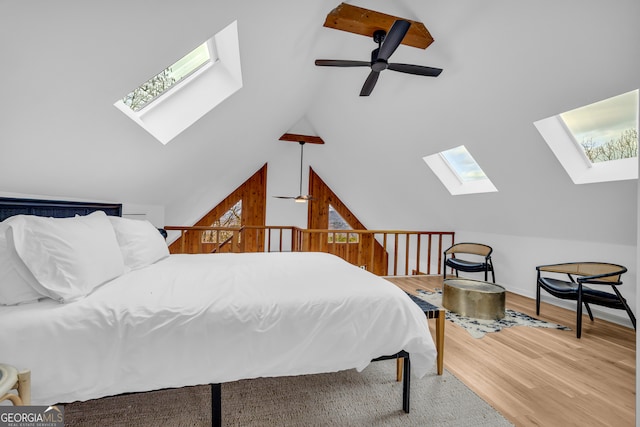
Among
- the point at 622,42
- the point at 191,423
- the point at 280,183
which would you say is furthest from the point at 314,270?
the point at 280,183

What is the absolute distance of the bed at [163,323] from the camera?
120 centimetres

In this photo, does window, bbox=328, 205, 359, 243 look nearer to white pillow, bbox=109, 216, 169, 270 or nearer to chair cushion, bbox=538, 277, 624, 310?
chair cushion, bbox=538, 277, 624, 310

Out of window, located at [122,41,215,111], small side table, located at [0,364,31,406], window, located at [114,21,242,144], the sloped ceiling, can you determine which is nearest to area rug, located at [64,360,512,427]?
small side table, located at [0,364,31,406]

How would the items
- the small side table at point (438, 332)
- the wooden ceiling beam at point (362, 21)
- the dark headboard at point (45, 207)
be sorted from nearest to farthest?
the dark headboard at point (45, 207)
the small side table at point (438, 332)
the wooden ceiling beam at point (362, 21)

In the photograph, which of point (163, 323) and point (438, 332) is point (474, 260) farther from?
point (163, 323)

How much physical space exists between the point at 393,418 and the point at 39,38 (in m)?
2.33

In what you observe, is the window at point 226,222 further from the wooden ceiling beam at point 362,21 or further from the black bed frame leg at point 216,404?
the black bed frame leg at point 216,404

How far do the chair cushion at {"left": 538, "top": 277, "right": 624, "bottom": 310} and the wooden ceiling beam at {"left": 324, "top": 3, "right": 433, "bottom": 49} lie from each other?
8.41 ft

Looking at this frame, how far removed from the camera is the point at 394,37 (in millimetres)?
1950

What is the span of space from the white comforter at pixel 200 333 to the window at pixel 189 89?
143 cm

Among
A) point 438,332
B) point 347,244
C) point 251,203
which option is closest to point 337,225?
point 347,244

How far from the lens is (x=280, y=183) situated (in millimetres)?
6879

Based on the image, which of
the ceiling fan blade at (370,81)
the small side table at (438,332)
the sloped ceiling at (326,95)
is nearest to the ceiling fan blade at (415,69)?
the ceiling fan blade at (370,81)

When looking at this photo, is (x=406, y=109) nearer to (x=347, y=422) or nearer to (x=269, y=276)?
(x=269, y=276)
